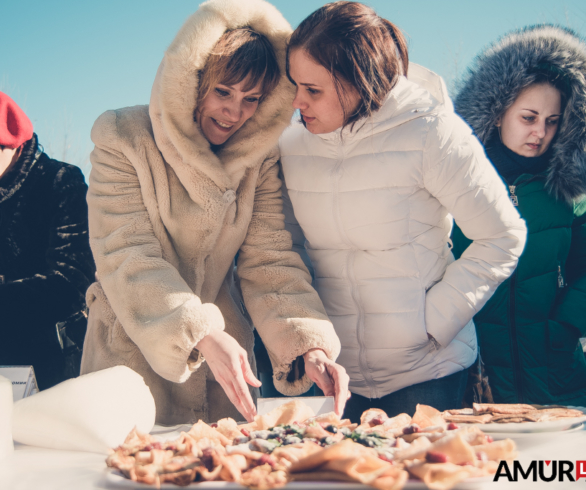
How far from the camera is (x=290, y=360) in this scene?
4.50 feet

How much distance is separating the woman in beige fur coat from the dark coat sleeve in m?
0.54

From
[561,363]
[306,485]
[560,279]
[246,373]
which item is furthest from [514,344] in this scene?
[306,485]

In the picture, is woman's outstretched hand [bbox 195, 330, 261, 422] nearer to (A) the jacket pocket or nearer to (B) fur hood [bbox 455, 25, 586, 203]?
(A) the jacket pocket

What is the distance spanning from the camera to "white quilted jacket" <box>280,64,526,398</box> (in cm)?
151

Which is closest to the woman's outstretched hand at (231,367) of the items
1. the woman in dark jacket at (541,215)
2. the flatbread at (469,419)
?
the flatbread at (469,419)

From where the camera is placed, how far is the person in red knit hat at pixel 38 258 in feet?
6.53

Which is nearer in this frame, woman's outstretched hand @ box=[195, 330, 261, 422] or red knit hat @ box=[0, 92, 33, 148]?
woman's outstretched hand @ box=[195, 330, 261, 422]

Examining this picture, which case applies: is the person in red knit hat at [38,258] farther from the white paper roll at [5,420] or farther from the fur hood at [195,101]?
the white paper roll at [5,420]

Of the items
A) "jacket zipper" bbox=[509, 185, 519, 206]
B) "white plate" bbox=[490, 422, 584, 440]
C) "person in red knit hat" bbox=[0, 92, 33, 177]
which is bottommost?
"white plate" bbox=[490, 422, 584, 440]

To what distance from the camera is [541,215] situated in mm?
2029

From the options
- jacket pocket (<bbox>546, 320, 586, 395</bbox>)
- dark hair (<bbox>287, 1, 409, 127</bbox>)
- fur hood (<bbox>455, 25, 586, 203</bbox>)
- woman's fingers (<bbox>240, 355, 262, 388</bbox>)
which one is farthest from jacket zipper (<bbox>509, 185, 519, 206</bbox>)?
woman's fingers (<bbox>240, 355, 262, 388</bbox>)

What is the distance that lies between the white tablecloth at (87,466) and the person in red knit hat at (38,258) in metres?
1.03

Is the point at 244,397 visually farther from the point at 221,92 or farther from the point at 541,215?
the point at 541,215

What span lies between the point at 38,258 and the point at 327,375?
4.19 feet
